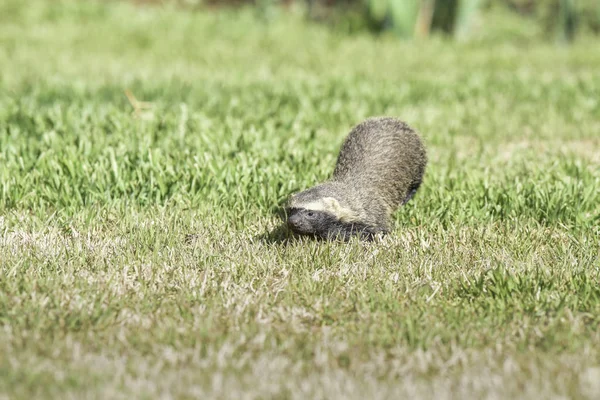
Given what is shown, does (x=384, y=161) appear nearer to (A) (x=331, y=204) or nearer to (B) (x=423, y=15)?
(A) (x=331, y=204)

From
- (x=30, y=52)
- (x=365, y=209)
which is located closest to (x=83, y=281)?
(x=365, y=209)

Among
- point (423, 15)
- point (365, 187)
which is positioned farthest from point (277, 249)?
point (423, 15)

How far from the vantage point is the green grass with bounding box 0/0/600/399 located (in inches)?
136

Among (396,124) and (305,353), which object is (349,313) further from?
(396,124)

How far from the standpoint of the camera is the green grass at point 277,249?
3.45 metres

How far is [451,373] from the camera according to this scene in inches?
136

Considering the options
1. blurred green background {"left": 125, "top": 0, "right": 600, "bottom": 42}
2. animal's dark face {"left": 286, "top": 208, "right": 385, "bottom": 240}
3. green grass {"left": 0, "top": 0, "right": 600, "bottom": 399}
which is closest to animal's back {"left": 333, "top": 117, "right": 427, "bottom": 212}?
green grass {"left": 0, "top": 0, "right": 600, "bottom": 399}

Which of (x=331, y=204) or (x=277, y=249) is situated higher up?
(x=331, y=204)

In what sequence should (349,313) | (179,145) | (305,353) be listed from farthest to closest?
(179,145), (349,313), (305,353)

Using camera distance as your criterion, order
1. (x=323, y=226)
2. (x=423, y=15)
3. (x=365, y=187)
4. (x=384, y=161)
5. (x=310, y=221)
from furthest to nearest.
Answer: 1. (x=423, y=15)
2. (x=384, y=161)
3. (x=365, y=187)
4. (x=323, y=226)
5. (x=310, y=221)

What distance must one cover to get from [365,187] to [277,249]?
0.97 m

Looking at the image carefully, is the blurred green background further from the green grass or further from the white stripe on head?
the white stripe on head

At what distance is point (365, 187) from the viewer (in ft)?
18.7

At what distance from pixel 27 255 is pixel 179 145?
270 centimetres
